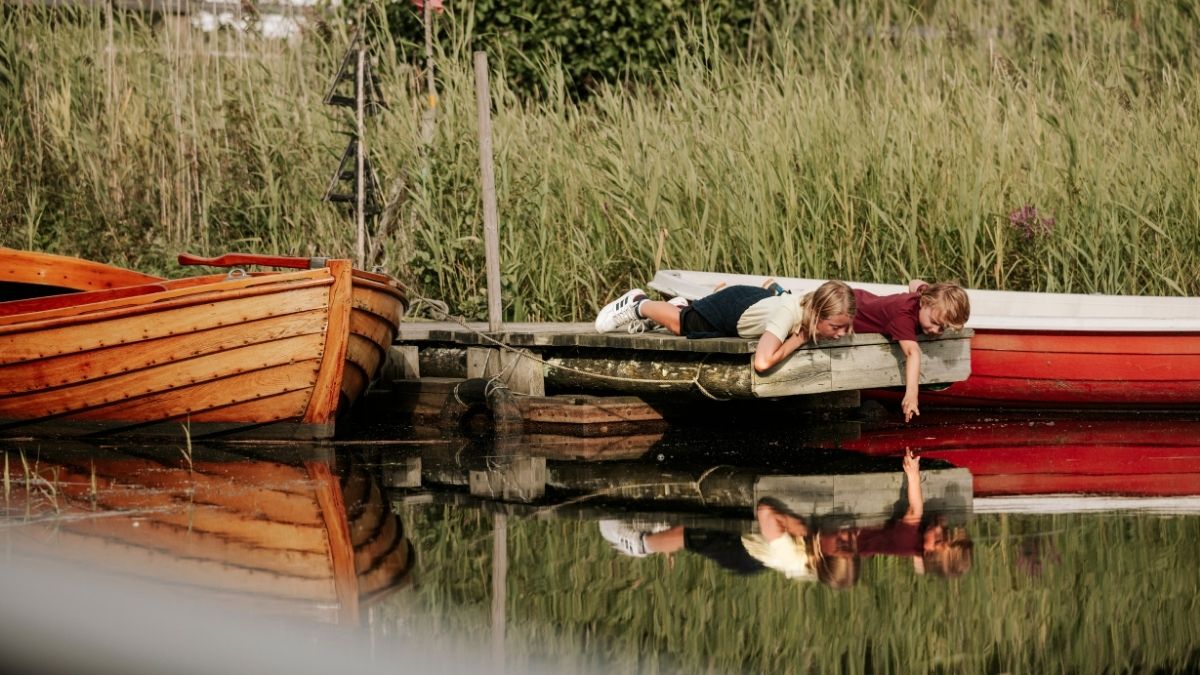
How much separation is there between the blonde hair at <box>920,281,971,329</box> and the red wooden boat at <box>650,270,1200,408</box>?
80 cm

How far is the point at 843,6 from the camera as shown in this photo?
13367 millimetres

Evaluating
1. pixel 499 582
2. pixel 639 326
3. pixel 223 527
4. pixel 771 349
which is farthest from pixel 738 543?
pixel 639 326

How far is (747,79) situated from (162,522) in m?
6.56

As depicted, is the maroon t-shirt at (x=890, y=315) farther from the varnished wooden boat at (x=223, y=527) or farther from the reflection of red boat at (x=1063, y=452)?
the varnished wooden boat at (x=223, y=527)

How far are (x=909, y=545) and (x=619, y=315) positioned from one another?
3560 mm

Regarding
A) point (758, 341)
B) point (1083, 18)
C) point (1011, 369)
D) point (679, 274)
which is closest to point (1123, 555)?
point (758, 341)

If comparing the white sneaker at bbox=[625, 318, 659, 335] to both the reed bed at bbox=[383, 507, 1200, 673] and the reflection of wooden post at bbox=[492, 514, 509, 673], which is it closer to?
the reflection of wooden post at bbox=[492, 514, 509, 673]

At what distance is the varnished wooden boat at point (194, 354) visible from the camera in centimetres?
767

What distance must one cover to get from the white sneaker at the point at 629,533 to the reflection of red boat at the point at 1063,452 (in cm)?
146

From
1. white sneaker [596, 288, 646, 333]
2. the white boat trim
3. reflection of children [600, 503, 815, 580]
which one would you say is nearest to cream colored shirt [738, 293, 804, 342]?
white sneaker [596, 288, 646, 333]

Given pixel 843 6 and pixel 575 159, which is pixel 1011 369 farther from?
pixel 843 6

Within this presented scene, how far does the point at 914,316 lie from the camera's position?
786cm

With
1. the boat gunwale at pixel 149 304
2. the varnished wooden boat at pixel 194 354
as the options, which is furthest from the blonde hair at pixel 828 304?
the boat gunwale at pixel 149 304

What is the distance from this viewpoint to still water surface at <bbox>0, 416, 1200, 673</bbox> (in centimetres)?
395
